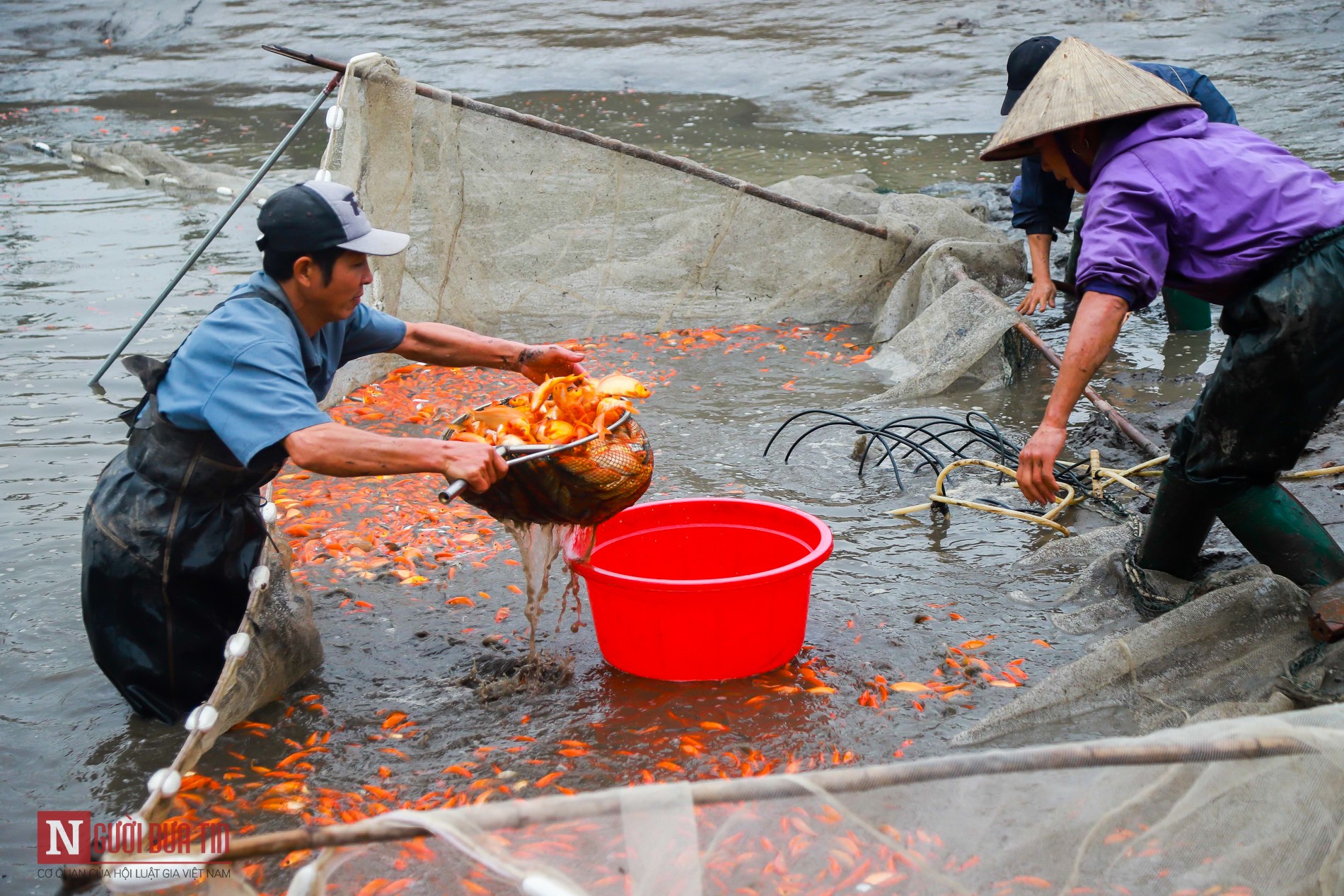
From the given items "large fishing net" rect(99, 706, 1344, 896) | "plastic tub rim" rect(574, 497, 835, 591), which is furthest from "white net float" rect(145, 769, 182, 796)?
"plastic tub rim" rect(574, 497, 835, 591)

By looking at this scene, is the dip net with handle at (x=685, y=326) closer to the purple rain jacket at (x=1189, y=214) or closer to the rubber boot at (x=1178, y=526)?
the purple rain jacket at (x=1189, y=214)

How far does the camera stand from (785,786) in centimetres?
172

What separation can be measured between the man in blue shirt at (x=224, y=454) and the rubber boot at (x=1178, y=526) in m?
2.23

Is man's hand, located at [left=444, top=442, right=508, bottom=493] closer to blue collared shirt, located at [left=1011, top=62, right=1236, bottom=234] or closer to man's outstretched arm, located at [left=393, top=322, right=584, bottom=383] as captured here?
man's outstretched arm, located at [left=393, top=322, right=584, bottom=383]

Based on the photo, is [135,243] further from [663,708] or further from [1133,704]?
[1133,704]

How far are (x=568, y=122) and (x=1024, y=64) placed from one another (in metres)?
10.7

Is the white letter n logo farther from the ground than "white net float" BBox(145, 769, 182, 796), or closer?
closer

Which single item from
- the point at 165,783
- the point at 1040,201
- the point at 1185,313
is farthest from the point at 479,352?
the point at 1185,313

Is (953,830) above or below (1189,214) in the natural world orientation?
below

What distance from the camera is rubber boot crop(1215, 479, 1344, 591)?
3.54 meters

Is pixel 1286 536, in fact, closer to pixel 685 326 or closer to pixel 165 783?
pixel 165 783

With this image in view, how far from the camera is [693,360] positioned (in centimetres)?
748

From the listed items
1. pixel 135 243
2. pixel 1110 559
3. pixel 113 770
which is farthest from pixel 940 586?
pixel 135 243

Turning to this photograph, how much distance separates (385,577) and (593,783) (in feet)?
5.83
